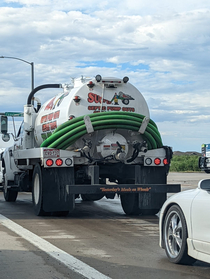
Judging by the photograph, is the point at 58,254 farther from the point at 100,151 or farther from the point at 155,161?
the point at 155,161

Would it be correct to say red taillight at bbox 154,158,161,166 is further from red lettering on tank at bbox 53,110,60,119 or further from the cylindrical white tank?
red lettering on tank at bbox 53,110,60,119

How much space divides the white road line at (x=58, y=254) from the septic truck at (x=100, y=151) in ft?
5.58

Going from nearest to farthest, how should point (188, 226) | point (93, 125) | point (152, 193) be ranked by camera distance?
point (188, 226) → point (93, 125) → point (152, 193)

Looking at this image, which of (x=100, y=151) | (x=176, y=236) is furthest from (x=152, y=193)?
(x=176, y=236)

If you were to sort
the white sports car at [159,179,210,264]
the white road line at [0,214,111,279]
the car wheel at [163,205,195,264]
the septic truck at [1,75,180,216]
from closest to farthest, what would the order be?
1. the white sports car at [159,179,210,264]
2. the white road line at [0,214,111,279]
3. the car wheel at [163,205,195,264]
4. the septic truck at [1,75,180,216]

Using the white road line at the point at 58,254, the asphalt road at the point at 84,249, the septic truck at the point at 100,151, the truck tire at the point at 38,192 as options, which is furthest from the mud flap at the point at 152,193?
the white road line at the point at 58,254

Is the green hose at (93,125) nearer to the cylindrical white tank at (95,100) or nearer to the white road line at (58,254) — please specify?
the cylindrical white tank at (95,100)

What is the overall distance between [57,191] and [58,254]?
447 centimetres

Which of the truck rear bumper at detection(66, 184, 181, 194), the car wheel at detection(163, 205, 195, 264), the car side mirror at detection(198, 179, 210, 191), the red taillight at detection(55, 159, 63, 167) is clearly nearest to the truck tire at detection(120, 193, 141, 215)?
the truck rear bumper at detection(66, 184, 181, 194)

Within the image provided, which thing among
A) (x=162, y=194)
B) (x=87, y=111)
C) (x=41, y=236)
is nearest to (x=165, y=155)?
(x=162, y=194)

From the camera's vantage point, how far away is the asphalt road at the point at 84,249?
680 centimetres

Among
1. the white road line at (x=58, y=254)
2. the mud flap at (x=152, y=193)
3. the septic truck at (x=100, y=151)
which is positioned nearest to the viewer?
the white road line at (x=58, y=254)

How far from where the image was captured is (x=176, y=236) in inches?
287

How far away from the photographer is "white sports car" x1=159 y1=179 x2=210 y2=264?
6.57m
